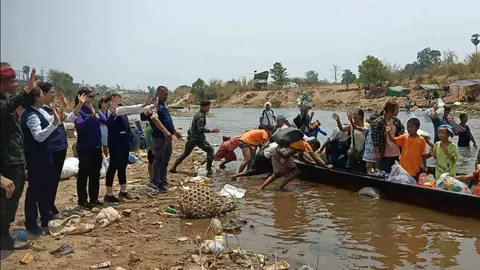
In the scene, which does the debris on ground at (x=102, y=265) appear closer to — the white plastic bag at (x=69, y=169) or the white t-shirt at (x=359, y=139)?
the white plastic bag at (x=69, y=169)

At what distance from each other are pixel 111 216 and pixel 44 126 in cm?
149

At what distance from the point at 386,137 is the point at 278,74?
67.7m

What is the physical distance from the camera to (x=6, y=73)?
324 centimetres

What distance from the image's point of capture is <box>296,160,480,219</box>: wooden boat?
6668mm

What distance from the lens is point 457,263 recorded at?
5.17m

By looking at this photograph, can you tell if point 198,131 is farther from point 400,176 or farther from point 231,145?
point 400,176

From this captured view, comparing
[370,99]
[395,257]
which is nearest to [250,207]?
[395,257]

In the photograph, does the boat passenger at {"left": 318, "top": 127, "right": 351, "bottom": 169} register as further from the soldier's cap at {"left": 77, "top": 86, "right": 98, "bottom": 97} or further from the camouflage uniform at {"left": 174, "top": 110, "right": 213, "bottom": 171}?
the soldier's cap at {"left": 77, "top": 86, "right": 98, "bottom": 97}

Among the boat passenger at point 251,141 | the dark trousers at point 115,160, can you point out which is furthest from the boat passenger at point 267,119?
the dark trousers at point 115,160

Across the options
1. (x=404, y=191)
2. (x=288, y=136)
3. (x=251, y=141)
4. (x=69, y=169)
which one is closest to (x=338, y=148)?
(x=288, y=136)

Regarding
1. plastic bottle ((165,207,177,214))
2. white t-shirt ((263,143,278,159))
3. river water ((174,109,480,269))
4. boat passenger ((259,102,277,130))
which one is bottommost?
river water ((174,109,480,269))

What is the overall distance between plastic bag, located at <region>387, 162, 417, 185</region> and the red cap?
6.10 metres

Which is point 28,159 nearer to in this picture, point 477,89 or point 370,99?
point 477,89

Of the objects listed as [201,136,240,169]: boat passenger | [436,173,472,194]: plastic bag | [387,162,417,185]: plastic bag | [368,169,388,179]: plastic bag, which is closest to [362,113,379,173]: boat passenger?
[368,169,388,179]: plastic bag
